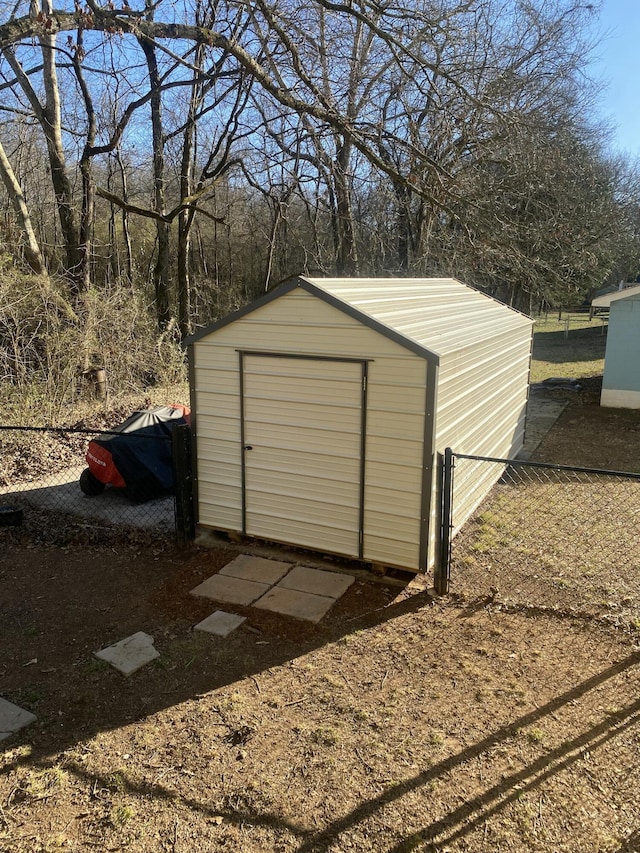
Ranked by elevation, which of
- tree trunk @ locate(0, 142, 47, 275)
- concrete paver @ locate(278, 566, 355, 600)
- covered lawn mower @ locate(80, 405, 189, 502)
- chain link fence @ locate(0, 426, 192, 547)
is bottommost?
chain link fence @ locate(0, 426, 192, 547)

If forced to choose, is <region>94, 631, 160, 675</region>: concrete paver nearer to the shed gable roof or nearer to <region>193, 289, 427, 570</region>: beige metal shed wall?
<region>193, 289, 427, 570</region>: beige metal shed wall

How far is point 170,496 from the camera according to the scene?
7258 millimetres

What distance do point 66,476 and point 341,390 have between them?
15.9 ft

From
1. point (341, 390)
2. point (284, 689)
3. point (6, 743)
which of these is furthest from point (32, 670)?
point (341, 390)

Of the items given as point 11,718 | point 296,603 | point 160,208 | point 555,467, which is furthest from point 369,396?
point 160,208

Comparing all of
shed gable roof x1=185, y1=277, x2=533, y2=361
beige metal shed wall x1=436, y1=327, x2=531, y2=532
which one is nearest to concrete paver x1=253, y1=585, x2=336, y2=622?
beige metal shed wall x1=436, y1=327, x2=531, y2=532

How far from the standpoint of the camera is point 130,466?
274 inches

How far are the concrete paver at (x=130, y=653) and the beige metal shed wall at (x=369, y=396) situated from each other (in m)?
1.75

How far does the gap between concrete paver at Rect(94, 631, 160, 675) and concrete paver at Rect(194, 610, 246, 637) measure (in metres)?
0.39

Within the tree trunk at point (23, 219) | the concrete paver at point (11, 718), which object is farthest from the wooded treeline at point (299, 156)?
the concrete paver at point (11, 718)

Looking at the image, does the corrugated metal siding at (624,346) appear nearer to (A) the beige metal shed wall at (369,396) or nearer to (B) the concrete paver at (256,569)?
(A) the beige metal shed wall at (369,396)

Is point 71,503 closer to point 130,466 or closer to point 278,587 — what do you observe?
point 130,466

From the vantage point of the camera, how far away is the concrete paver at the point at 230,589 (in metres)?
4.88

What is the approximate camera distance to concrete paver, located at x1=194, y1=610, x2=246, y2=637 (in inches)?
174
